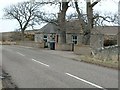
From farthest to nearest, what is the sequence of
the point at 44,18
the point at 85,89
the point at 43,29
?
the point at 43,29 < the point at 44,18 < the point at 85,89

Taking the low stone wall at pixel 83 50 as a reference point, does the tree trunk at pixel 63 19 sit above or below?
above

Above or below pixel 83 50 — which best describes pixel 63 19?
above

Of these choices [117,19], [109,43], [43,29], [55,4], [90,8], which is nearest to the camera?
[90,8]

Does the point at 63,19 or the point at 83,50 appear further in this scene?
the point at 63,19

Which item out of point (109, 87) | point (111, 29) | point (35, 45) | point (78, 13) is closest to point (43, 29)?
point (35, 45)

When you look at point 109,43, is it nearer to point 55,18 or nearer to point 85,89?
point 55,18

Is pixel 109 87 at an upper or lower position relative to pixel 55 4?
lower

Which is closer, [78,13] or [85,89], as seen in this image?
[85,89]

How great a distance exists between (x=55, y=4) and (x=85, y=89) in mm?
37475

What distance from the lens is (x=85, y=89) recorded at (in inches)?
446

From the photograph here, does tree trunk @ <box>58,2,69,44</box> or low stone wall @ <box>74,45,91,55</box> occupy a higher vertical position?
tree trunk @ <box>58,2,69,44</box>

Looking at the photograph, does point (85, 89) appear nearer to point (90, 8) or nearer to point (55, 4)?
point (90, 8)

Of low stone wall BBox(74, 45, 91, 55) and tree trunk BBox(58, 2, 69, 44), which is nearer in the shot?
low stone wall BBox(74, 45, 91, 55)

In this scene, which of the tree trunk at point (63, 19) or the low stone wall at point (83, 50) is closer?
the low stone wall at point (83, 50)
